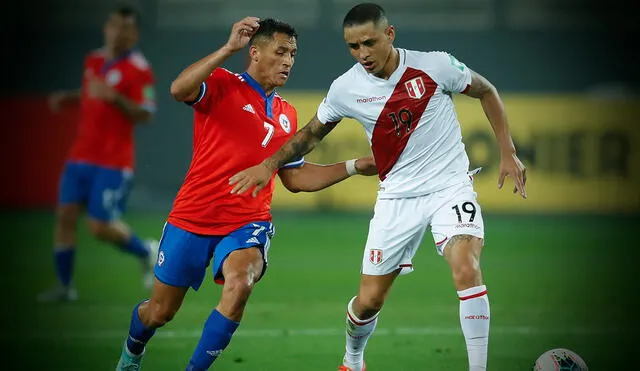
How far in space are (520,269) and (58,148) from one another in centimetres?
885

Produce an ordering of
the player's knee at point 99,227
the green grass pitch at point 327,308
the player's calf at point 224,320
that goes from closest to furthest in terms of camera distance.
Answer: the player's calf at point 224,320 → the green grass pitch at point 327,308 → the player's knee at point 99,227

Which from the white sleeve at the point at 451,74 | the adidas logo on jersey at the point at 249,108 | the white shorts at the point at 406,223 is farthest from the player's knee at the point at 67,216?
the white sleeve at the point at 451,74

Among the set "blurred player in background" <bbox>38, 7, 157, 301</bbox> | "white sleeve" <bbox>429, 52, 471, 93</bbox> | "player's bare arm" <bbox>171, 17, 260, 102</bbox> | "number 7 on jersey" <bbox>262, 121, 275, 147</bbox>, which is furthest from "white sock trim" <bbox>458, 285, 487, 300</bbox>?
"blurred player in background" <bbox>38, 7, 157, 301</bbox>

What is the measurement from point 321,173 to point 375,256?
651 millimetres

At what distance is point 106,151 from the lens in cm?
981

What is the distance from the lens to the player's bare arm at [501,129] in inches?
234

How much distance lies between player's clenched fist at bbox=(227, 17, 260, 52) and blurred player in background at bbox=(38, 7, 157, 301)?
13.3 feet

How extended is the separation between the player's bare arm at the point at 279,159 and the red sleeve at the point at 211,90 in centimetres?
50

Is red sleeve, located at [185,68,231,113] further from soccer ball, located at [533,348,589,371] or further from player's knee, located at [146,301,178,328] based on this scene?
soccer ball, located at [533,348,589,371]

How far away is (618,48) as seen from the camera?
20031 mm

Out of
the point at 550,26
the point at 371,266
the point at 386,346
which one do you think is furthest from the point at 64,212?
the point at 550,26

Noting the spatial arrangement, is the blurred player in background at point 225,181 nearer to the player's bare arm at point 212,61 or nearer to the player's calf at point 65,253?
the player's bare arm at point 212,61

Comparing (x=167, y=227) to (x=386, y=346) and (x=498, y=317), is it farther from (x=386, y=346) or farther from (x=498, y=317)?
(x=498, y=317)

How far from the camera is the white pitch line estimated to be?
7.82 meters
